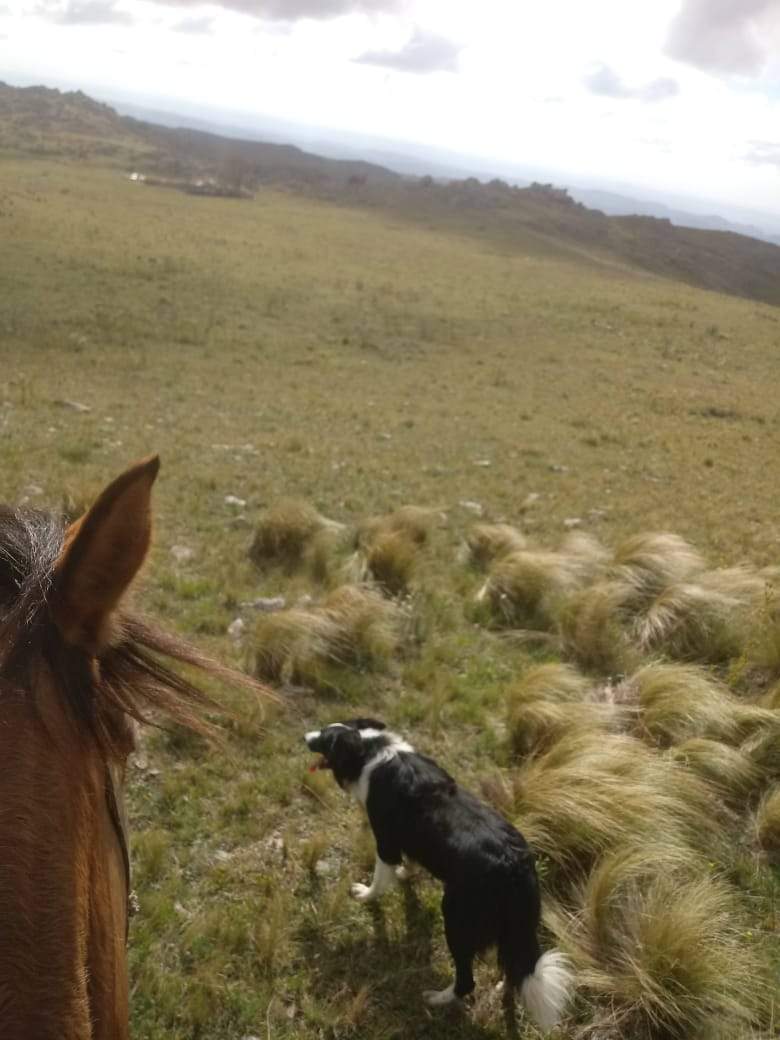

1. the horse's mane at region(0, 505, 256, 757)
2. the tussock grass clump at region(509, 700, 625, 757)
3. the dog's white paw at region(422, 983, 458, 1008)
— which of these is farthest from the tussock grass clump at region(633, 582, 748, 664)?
the horse's mane at region(0, 505, 256, 757)

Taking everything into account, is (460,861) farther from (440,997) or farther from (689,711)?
(689,711)

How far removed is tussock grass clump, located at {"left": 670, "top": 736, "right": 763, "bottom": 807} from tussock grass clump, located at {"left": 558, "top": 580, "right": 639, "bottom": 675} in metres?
1.27

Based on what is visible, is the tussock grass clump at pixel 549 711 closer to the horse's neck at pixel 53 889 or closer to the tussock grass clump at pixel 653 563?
the tussock grass clump at pixel 653 563

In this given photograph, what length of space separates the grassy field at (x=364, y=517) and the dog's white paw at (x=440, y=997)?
0.07m

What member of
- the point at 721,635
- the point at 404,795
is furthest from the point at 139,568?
the point at 721,635

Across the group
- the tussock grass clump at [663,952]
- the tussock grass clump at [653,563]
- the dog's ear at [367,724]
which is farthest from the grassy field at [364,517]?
the tussock grass clump at [653,563]

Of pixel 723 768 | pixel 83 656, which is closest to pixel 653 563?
pixel 723 768

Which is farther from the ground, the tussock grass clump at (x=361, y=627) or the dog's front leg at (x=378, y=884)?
the tussock grass clump at (x=361, y=627)

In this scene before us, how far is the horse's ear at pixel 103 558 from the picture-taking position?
1246 mm

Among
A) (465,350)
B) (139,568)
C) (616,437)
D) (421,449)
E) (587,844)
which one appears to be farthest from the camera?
(465,350)

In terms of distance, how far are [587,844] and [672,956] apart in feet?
2.23

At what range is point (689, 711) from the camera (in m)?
4.48

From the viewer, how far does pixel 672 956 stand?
291 centimetres

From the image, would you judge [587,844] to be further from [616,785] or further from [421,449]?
[421,449]
